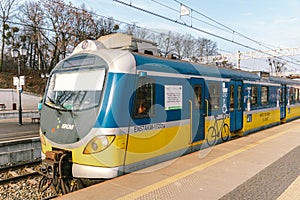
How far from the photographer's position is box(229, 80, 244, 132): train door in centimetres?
924

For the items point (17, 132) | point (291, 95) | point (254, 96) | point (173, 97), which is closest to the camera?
point (173, 97)

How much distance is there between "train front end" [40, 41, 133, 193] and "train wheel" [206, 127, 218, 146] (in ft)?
12.1

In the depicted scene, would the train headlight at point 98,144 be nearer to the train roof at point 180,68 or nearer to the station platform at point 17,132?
the train roof at point 180,68

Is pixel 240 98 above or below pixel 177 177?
above

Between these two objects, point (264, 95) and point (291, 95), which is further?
point (291, 95)

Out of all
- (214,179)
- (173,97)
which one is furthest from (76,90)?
(214,179)

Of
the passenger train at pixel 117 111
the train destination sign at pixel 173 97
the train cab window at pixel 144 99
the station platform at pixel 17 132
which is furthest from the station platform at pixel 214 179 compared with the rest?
the station platform at pixel 17 132

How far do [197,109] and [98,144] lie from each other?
3364 mm

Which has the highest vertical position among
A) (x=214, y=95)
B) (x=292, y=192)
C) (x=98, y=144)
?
(x=214, y=95)

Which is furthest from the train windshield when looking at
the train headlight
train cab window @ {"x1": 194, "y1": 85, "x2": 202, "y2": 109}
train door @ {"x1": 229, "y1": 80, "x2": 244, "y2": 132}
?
train door @ {"x1": 229, "y1": 80, "x2": 244, "y2": 132}

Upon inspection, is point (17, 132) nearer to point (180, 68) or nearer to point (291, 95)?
point (180, 68)

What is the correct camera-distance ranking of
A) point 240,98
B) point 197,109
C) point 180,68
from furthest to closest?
point 240,98
point 197,109
point 180,68

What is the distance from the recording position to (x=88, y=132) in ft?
15.8

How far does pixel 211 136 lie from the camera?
7.93 meters
